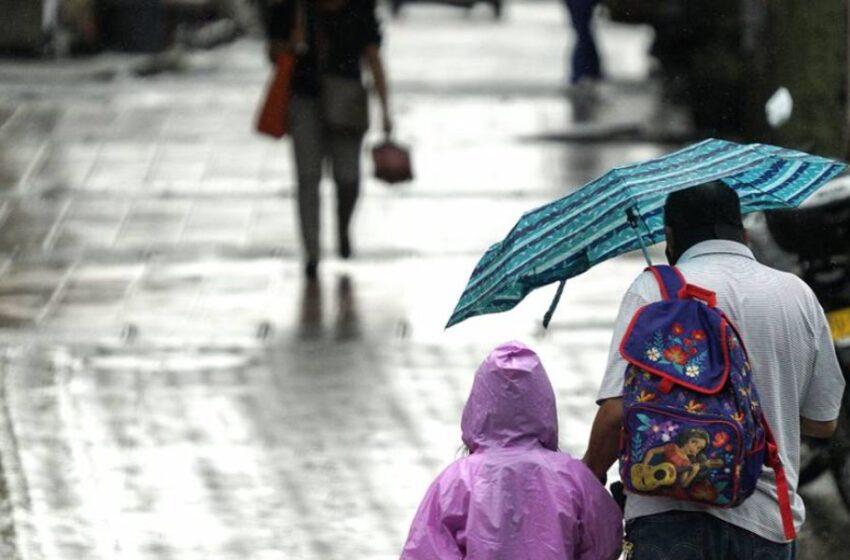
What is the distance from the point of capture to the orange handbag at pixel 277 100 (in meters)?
11.5

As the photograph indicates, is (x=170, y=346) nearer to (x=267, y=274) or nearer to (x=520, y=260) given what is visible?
(x=267, y=274)

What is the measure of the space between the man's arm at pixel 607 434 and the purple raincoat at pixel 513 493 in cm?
5

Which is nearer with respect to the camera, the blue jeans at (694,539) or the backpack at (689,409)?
the backpack at (689,409)

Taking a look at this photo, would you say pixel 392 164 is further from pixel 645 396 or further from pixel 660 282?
pixel 645 396

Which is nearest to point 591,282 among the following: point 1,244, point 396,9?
point 1,244

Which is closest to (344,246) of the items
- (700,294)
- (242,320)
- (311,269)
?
(311,269)

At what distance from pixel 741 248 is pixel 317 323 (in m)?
6.19

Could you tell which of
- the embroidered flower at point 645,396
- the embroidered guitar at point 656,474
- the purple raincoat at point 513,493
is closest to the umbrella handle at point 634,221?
the purple raincoat at point 513,493

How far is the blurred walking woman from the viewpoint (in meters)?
11.5

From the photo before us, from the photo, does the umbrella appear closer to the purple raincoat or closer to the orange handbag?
the purple raincoat

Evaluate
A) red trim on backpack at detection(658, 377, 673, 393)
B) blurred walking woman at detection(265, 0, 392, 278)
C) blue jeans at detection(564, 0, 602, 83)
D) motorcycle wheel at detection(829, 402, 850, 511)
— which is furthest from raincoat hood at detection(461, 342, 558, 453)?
blue jeans at detection(564, 0, 602, 83)

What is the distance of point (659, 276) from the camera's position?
4.51 metres

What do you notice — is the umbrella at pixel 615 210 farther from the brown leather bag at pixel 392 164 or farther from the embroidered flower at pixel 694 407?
the brown leather bag at pixel 392 164

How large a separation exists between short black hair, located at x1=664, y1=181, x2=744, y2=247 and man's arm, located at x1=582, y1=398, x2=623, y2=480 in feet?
1.47
